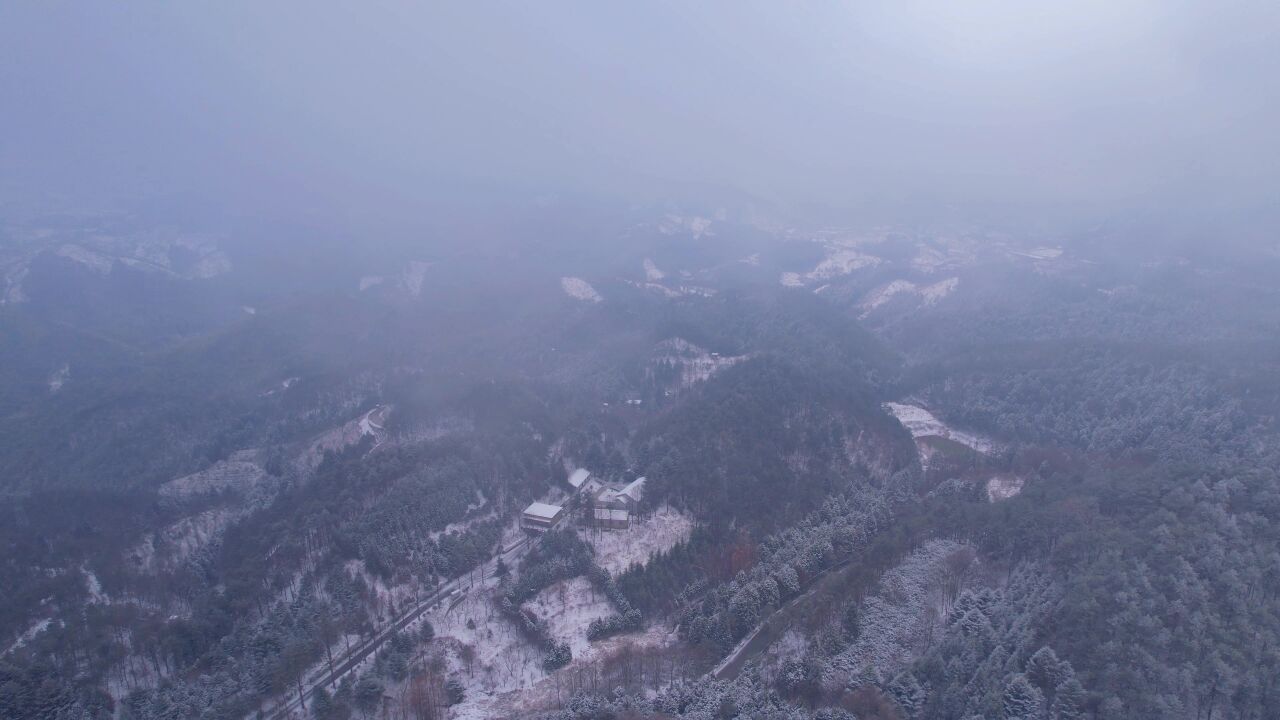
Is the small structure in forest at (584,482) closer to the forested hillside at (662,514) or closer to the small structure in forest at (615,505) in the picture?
the forested hillside at (662,514)

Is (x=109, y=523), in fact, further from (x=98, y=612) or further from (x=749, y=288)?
(x=749, y=288)

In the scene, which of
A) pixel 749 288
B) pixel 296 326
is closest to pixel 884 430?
pixel 749 288

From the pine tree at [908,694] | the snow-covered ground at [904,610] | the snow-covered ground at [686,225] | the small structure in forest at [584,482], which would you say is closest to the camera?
the pine tree at [908,694]

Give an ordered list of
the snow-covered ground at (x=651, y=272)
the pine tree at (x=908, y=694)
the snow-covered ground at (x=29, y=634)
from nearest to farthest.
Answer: the pine tree at (x=908, y=694) → the snow-covered ground at (x=29, y=634) → the snow-covered ground at (x=651, y=272)

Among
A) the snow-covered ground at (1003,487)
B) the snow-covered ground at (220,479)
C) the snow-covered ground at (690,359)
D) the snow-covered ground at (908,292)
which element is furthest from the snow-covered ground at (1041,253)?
the snow-covered ground at (220,479)

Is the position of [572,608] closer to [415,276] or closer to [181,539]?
[181,539]

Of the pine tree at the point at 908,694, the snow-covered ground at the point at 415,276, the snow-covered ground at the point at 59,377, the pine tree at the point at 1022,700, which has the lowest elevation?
the snow-covered ground at the point at 59,377

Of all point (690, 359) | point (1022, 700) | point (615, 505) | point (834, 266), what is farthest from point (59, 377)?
point (834, 266)
